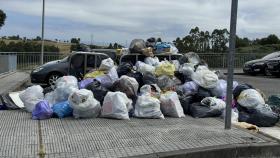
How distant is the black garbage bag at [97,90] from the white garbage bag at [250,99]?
2720 mm

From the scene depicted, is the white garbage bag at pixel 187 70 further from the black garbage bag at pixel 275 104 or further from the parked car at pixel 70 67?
the parked car at pixel 70 67

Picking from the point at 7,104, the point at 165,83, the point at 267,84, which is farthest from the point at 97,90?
the point at 267,84

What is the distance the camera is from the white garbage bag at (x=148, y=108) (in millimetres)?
9992

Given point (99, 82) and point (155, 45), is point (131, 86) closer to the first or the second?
point (99, 82)

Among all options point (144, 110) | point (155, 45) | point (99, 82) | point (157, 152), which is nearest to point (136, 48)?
point (155, 45)

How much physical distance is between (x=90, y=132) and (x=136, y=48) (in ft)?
18.9

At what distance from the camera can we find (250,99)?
10594 millimetres

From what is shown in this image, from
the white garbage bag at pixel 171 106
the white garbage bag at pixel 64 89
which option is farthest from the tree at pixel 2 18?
the white garbage bag at pixel 171 106

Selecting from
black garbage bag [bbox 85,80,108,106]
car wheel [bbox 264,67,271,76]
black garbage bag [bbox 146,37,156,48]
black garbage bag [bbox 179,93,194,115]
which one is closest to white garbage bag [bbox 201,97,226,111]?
black garbage bag [bbox 179,93,194,115]

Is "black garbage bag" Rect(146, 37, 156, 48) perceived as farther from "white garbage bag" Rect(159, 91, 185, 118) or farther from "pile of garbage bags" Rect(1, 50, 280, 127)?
"white garbage bag" Rect(159, 91, 185, 118)

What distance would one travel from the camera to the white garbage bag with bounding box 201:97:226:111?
34.5ft

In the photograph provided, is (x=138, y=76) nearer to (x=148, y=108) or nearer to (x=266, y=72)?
(x=148, y=108)

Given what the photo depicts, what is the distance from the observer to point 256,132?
9.19 m

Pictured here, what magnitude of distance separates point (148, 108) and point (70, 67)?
1032 cm
